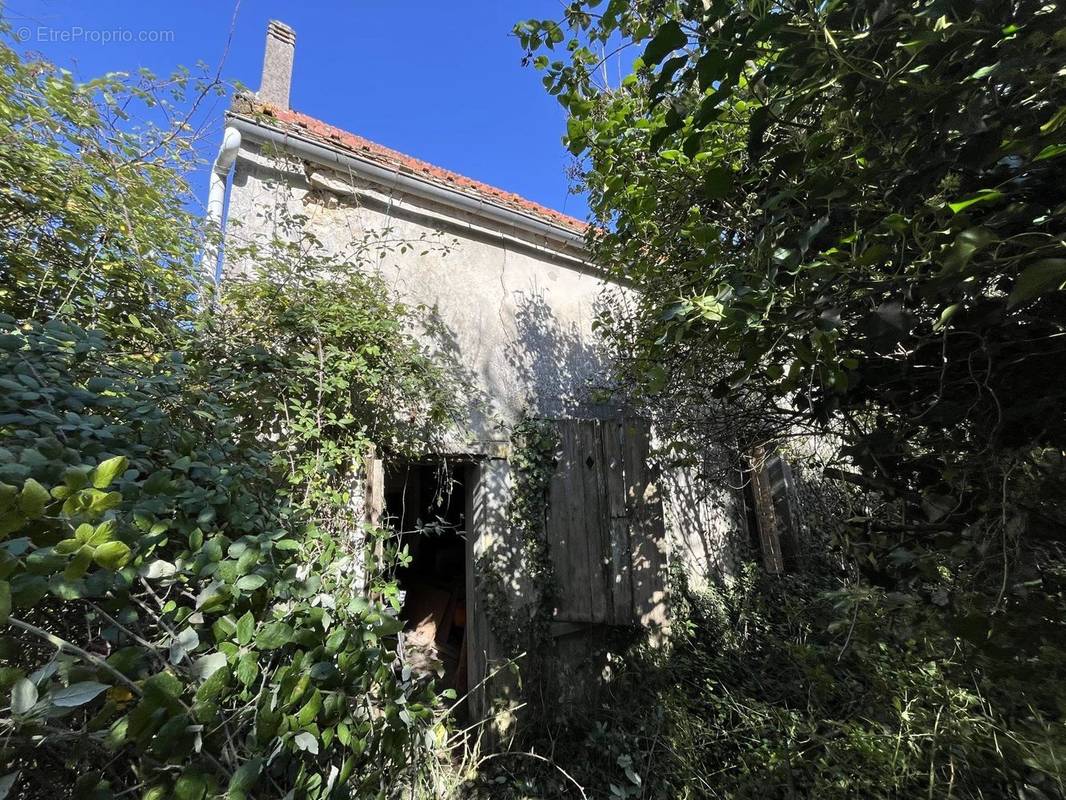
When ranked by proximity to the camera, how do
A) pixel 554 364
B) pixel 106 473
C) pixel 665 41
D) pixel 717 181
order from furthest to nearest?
pixel 554 364
pixel 717 181
pixel 665 41
pixel 106 473

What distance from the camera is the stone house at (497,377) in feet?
10.8

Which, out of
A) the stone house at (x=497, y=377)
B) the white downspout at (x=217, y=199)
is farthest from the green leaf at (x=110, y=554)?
the white downspout at (x=217, y=199)

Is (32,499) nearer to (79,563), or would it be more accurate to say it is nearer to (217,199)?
(79,563)

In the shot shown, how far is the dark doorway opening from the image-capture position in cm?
397

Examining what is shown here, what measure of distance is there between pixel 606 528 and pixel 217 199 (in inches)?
158

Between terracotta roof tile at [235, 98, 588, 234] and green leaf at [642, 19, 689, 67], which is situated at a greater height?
terracotta roof tile at [235, 98, 588, 234]

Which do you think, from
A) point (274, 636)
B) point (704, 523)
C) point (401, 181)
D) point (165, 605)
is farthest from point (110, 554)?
point (704, 523)

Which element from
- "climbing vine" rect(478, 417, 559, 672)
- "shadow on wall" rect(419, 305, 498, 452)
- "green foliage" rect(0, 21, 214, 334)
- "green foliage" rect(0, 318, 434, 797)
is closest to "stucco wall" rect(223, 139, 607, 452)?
"shadow on wall" rect(419, 305, 498, 452)

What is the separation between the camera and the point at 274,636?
39.9 inches

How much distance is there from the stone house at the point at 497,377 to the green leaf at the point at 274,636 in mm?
1928

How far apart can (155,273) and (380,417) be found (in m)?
1.44

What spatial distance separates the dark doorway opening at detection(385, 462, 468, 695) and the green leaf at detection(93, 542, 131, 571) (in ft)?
Result: 8.38

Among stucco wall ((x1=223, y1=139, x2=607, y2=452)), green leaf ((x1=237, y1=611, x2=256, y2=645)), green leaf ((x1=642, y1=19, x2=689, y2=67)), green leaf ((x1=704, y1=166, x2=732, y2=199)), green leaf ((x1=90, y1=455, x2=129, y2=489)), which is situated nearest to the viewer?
green leaf ((x1=90, y1=455, x2=129, y2=489))

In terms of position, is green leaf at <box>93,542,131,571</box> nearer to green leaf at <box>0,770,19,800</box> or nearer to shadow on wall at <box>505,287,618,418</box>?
green leaf at <box>0,770,19,800</box>
